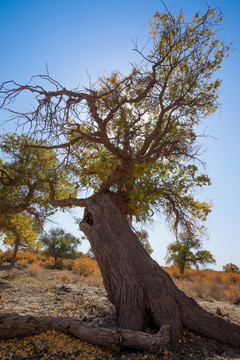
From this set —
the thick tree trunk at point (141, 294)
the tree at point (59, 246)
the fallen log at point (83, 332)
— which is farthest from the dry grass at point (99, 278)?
the fallen log at point (83, 332)

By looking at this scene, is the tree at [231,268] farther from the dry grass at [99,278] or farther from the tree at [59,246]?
the tree at [59,246]

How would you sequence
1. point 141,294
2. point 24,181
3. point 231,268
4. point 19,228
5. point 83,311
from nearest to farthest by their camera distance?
point 141,294
point 83,311
point 24,181
point 19,228
point 231,268

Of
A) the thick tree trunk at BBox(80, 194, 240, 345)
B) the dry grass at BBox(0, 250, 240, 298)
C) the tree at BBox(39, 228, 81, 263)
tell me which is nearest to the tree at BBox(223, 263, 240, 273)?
the dry grass at BBox(0, 250, 240, 298)

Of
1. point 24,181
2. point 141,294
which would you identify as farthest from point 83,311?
point 24,181

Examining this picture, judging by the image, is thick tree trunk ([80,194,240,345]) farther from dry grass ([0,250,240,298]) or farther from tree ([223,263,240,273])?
tree ([223,263,240,273])

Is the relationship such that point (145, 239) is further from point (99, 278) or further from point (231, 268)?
point (231, 268)

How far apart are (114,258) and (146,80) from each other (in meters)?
4.74

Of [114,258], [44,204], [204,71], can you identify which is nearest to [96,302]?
[114,258]

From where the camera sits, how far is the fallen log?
375 cm

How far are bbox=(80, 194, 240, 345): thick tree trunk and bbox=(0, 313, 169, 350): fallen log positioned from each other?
759mm

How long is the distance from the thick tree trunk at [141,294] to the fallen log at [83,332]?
76 cm

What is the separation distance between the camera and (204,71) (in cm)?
698

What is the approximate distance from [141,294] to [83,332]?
1407 millimetres

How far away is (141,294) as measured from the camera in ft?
16.0
